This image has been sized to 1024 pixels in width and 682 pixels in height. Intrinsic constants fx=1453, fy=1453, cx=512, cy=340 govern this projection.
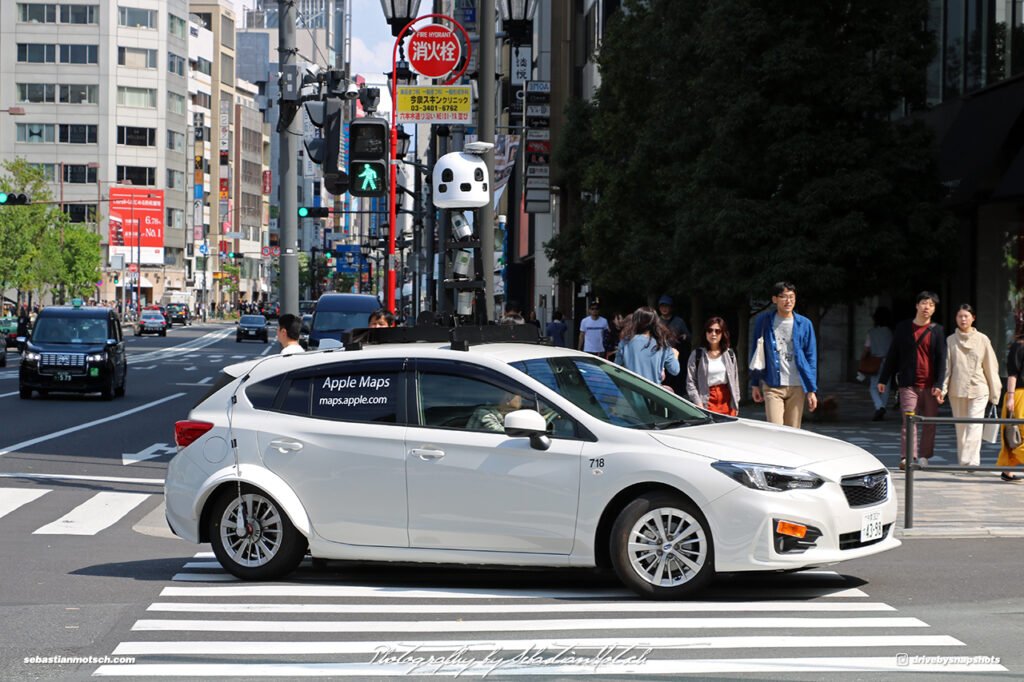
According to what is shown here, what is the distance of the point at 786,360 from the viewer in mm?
13859

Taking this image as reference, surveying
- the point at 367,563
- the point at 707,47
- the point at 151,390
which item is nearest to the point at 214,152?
the point at 151,390

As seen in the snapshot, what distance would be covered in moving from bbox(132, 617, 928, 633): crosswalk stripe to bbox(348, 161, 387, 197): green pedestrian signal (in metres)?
8.55

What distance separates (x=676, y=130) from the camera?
27.0m

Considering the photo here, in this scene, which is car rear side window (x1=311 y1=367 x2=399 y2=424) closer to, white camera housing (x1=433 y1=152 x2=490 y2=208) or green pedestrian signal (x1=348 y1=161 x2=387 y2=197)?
white camera housing (x1=433 y1=152 x2=490 y2=208)

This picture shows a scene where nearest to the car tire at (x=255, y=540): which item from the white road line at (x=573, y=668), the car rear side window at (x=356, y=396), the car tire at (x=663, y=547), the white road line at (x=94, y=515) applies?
the car rear side window at (x=356, y=396)

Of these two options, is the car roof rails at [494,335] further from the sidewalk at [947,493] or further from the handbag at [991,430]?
the handbag at [991,430]

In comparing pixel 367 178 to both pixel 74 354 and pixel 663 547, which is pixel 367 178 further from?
pixel 74 354

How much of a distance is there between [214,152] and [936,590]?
158 meters

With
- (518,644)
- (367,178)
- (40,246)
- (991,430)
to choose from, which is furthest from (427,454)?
(40,246)

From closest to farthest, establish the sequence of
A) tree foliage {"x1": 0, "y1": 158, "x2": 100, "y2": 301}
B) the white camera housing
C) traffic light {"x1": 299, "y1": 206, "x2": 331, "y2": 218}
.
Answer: the white camera housing < traffic light {"x1": 299, "y1": 206, "x2": 331, "y2": 218} < tree foliage {"x1": 0, "y1": 158, "x2": 100, "y2": 301}

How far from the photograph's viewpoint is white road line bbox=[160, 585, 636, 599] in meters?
9.01

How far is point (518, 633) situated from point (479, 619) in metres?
0.49

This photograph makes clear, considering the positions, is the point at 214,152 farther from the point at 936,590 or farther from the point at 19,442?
the point at 936,590

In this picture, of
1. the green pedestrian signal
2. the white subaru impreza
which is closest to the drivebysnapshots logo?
the white subaru impreza
